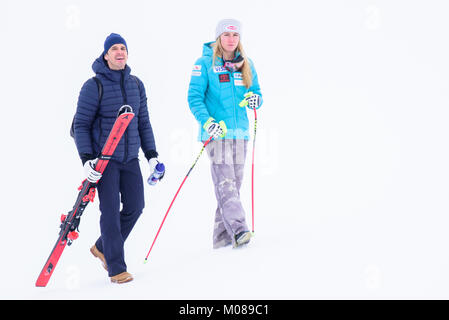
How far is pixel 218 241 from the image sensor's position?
4.86 meters

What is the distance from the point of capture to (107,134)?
12.9 feet

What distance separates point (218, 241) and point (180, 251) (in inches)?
14.7

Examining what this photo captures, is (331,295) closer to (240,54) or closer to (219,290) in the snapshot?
(219,290)

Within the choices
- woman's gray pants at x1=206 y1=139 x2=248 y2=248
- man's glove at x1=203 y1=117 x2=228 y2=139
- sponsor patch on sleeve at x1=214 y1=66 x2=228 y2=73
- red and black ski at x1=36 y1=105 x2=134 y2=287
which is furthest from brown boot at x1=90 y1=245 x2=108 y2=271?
sponsor patch on sleeve at x1=214 y1=66 x2=228 y2=73

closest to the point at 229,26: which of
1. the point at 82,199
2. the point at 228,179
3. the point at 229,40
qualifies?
the point at 229,40

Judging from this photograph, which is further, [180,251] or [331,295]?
[180,251]

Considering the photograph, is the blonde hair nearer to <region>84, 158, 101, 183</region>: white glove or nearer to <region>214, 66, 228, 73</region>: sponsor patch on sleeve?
<region>214, 66, 228, 73</region>: sponsor patch on sleeve

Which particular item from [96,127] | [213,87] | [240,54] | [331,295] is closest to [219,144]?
[213,87]

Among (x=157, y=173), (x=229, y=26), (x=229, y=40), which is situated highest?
(x=229, y=26)

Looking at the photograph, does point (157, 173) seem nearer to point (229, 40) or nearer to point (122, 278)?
point (122, 278)

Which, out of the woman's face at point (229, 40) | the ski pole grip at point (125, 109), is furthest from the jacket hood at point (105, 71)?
the woman's face at point (229, 40)

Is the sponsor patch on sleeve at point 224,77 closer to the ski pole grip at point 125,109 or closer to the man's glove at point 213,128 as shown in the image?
the man's glove at point 213,128

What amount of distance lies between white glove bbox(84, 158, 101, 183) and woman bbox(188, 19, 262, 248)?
1.11 metres

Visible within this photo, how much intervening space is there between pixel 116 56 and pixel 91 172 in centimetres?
91
